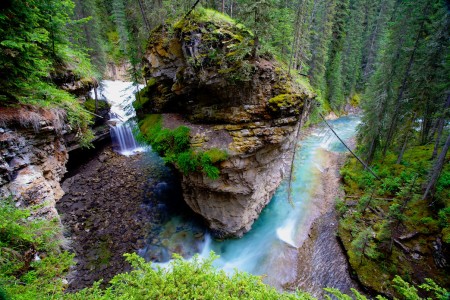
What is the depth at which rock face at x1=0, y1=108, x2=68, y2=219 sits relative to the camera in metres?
5.46

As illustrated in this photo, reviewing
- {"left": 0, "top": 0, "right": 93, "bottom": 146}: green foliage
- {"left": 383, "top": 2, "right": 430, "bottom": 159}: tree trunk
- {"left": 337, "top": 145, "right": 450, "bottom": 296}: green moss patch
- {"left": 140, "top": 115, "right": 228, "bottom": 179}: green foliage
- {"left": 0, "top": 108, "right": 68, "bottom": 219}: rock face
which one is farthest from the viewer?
{"left": 383, "top": 2, "right": 430, "bottom": 159}: tree trunk

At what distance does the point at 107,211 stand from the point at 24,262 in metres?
9.30

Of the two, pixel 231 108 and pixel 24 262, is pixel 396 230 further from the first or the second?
pixel 24 262

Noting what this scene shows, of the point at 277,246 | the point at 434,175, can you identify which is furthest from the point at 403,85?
the point at 277,246

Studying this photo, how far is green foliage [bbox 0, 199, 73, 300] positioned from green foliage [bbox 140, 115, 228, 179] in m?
5.96

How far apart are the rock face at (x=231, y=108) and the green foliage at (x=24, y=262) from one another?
6799 mm

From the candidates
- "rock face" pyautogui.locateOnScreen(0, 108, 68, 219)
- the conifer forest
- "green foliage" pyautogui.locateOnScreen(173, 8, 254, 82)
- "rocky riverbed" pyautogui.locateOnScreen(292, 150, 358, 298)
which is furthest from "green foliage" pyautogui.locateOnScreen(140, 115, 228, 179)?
"rocky riverbed" pyautogui.locateOnScreen(292, 150, 358, 298)

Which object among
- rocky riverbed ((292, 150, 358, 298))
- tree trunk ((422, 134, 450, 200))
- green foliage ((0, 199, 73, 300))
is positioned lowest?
rocky riverbed ((292, 150, 358, 298))

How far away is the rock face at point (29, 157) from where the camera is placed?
546 cm

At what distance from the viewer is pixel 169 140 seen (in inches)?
440

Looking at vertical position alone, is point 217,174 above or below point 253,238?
above

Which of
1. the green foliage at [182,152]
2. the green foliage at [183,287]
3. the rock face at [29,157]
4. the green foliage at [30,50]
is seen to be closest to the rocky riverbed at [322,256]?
the green foliage at [182,152]

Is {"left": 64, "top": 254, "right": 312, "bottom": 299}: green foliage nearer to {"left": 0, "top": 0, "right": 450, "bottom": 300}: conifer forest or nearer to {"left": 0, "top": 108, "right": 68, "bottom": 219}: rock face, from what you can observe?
{"left": 0, "top": 0, "right": 450, "bottom": 300}: conifer forest

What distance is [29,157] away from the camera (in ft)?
20.7
